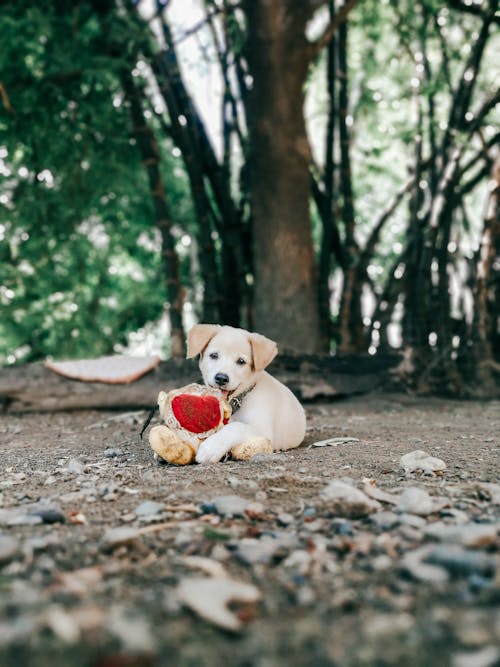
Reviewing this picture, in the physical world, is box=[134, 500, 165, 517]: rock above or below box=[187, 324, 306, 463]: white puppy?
below

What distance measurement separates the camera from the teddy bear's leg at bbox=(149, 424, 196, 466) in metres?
2.39

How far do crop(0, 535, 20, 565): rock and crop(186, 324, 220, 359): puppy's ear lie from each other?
53.9 inches

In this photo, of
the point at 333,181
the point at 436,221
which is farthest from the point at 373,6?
the point at 436,221

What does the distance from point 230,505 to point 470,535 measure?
576mm

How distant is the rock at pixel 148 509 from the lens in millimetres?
1658

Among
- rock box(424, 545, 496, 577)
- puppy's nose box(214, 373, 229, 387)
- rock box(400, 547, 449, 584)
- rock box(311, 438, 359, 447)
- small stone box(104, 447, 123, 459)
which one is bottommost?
small stone box(104, 447, 123, 459)

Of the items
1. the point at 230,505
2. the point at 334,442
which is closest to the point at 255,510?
the point at 230,505

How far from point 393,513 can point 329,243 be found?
158 inches

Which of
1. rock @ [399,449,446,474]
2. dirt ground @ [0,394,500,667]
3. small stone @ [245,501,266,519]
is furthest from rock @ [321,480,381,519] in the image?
rock @ [399,449,446,474]

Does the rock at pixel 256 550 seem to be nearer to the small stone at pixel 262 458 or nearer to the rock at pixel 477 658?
the rock at pixel 477 658

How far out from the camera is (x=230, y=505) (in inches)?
65.4

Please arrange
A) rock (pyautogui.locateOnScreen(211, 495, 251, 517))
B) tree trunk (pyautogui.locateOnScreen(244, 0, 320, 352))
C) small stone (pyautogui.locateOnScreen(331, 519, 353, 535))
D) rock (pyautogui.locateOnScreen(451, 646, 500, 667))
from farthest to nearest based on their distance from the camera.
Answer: tree trunk (pyautogui.locateOnScreen(244, 0, 320, 352)), rock (pyautogui.locateOnScreen(211, 495, 251, 517)), small stone (pyautogui.locateOnScreen(331, 519, 353, 535)), rock (pyautogui.locateOnScreen(451, 646, 500, 667))

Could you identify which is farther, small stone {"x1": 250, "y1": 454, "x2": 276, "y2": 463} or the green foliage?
the green foliage

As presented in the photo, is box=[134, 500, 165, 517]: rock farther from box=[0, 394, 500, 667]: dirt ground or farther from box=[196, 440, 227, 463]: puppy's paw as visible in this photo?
box=[196, 440, 227, 463]: puppy's paw
